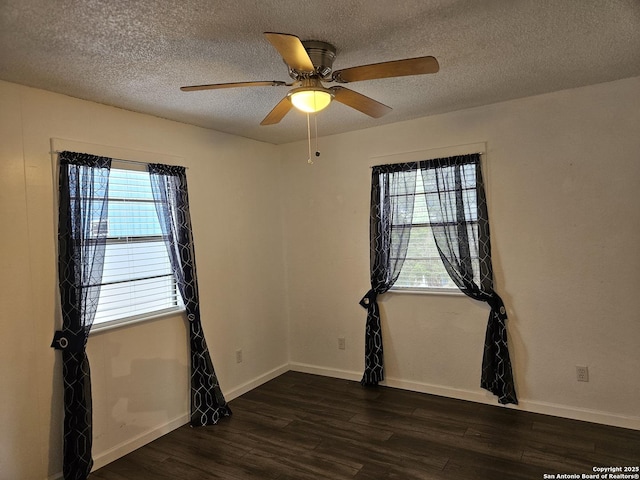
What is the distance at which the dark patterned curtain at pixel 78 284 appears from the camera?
2619 mm

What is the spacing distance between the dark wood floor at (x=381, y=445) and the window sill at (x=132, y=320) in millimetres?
937

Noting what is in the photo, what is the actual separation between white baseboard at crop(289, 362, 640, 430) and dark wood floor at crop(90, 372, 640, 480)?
66mm

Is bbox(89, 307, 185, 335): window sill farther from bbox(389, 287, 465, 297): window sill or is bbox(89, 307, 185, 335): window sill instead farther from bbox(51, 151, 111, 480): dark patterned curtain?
bbox(389, 287, 465, 297): window sill

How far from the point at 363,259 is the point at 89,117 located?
8.70 ft

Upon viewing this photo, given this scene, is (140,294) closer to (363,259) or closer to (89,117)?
(89,117)

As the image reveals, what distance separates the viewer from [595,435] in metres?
2.95

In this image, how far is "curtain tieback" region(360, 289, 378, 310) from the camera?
4.05 meters

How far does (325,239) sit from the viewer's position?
14.5 ft

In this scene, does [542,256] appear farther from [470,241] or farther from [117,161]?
[117,161]

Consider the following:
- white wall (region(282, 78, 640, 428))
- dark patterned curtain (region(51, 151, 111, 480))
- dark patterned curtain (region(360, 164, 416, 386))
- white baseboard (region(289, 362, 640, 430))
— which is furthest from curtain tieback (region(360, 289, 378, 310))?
dark patterned curtain (region(51, 151, 111, 480))

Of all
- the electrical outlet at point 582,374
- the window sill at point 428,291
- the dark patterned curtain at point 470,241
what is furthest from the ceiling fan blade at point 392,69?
the electrical outlet at point 582,374

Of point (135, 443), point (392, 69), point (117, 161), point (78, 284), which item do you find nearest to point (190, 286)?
point (78, 284)

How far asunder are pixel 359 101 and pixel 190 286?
2.04 metres

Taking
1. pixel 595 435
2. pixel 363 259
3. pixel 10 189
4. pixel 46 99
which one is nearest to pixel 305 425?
pixel 363 259
